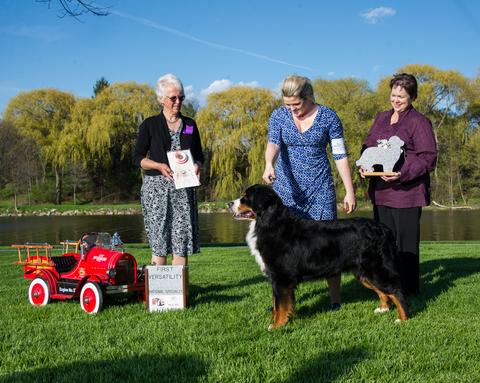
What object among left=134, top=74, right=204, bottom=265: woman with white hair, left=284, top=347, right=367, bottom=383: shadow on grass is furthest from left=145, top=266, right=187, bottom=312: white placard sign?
left=284, top=347, right=367, bottom=383: shadow on grass

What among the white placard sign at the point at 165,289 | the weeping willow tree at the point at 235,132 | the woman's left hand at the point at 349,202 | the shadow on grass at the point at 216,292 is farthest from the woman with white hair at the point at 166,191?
the weeping willow tree at the point at 235,132

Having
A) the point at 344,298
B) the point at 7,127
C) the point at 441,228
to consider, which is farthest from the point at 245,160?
the point at 344,298

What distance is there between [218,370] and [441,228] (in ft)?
67.0

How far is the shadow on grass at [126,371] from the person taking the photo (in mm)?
3070

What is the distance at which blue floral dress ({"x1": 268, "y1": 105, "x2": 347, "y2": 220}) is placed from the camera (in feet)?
15.9

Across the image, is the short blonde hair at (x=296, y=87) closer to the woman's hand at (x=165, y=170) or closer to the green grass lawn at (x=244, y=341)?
the woman's hand at (x=165, y=170)

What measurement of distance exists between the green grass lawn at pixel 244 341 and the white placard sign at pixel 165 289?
17 centimetres

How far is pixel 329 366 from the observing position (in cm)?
325

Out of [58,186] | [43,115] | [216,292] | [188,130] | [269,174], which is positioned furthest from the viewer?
[43,115]

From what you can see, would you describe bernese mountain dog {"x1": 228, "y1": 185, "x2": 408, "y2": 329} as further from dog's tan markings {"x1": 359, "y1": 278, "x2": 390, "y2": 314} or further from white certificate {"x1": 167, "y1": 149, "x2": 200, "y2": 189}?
white certificate {"x1": 167, "y1": 149, "x2": 200, "y2": 189}

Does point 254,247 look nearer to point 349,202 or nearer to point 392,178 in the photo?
point 349,202

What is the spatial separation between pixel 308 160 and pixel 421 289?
2230 millimetres

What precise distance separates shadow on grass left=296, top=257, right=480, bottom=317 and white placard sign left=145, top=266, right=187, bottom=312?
1.15 meters

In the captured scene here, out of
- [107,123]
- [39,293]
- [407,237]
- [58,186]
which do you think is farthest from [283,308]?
[58,186]
